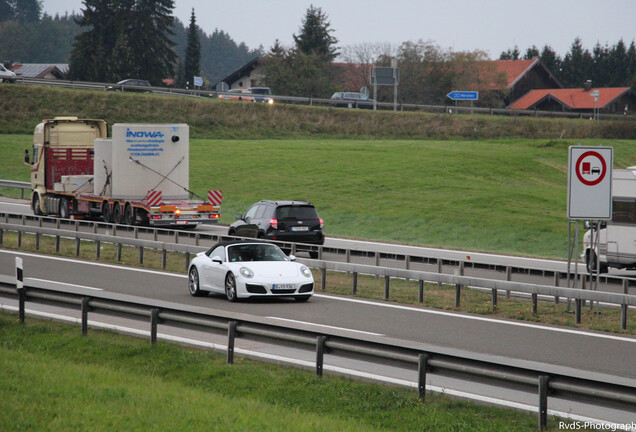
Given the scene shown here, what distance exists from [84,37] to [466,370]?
4103 inches

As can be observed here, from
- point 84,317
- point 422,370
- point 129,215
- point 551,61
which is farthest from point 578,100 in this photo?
point 422,370

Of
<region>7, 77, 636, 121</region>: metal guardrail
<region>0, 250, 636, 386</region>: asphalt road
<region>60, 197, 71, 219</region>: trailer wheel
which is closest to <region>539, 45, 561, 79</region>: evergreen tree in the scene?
<region>7, 77, 636, 121</region>: metal guardrail

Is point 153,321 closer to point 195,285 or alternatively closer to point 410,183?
point 195,285

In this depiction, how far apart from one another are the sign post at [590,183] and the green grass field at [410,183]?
14.3 meters

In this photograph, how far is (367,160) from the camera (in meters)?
56.6

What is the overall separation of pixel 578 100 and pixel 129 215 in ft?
275

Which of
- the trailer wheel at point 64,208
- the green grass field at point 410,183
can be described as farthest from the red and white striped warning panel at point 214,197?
the trailer wheel at point 64,208

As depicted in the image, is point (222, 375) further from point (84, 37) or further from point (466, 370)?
point (84, 37)

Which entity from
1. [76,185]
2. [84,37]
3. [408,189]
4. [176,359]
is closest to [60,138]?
[76,185]

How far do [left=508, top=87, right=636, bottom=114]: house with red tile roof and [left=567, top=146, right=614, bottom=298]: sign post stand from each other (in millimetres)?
91231

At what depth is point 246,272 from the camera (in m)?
18.8

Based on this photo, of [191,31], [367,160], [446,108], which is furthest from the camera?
[191,31]

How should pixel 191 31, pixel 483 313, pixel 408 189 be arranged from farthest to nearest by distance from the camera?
pixel 191 31
pixel 408 189
pixel 483 313

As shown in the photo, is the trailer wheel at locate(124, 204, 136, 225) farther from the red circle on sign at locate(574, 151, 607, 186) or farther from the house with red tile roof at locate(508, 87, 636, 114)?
the house with red tile roof at locate(508, 87, 636, 114)
